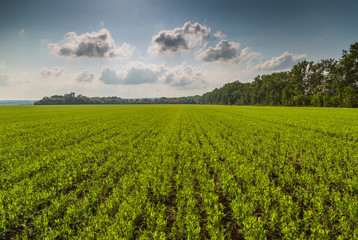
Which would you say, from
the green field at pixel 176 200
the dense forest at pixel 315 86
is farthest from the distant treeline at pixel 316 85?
the green field at pixel 176 200

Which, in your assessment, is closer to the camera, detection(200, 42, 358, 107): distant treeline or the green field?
the green field

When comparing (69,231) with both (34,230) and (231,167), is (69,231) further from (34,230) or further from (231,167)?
(231,167)

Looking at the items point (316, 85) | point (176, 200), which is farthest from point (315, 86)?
point (176, 200)

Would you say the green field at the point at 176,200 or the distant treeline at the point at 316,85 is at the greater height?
the distant treeline at the point at 316,85

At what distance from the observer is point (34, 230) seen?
4992 millimetres

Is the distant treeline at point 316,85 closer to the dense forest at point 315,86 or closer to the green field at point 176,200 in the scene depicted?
the dense forest at point 315,86

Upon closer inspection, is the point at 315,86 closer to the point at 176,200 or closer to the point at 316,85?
the point at 316,85

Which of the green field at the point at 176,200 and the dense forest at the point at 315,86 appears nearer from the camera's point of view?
the green field at the point at 176,200

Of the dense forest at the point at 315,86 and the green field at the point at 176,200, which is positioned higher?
the dense forest at the point at 315,86

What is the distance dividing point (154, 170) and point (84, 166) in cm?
482

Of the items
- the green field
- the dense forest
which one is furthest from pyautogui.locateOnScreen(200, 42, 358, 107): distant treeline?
the green field

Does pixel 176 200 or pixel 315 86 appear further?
pixel 315 86

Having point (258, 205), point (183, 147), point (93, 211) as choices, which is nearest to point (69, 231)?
point (93, 211)

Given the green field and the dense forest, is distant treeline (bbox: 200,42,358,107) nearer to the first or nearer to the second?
the dense forest
